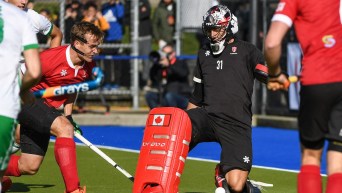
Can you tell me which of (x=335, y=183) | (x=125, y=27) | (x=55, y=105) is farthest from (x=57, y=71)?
(x=125, y=27)

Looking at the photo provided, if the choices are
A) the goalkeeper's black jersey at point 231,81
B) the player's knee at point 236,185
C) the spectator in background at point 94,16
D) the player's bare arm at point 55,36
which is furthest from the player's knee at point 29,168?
the spectator in background at point 94,16

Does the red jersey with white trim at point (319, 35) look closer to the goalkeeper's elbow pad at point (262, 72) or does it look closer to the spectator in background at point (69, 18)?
the goalkeeper's elbow pad at point (262, 72)

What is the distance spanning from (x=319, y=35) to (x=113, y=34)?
13567 mm

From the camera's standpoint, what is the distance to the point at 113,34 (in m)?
20.8

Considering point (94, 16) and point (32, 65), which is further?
point (94, 16)

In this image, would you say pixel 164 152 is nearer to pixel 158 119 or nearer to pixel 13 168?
pixel 158 119

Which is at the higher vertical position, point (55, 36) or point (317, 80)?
point (317, 80)

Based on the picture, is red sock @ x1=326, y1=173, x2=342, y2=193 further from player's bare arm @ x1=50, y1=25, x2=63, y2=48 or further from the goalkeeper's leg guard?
player's bare arm @ x1=50, y1=25, x2=63, y2=48

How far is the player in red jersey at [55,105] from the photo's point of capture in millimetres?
9445

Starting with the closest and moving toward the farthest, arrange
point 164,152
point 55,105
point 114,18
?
point 164,152, point 55,105, point 114,18

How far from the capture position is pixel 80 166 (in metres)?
13.0

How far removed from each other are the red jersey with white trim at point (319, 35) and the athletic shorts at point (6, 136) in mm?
1942

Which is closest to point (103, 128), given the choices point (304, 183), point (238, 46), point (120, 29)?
point (120, 29)

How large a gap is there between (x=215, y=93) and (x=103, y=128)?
9.30 meters
